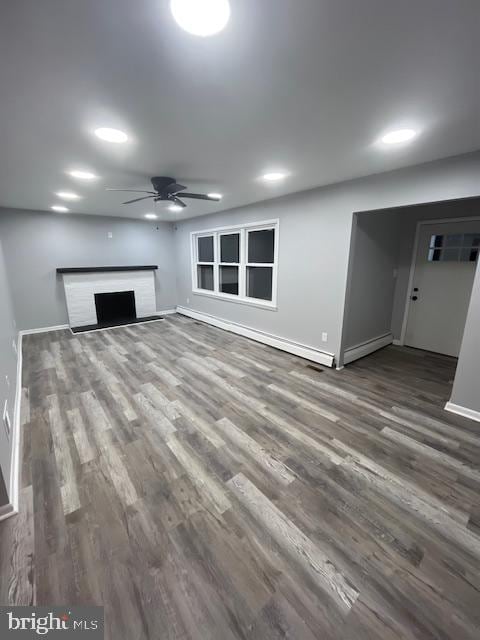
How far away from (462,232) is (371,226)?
4.84 ft

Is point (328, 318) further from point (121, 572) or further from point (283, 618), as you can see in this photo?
point (121, 572)

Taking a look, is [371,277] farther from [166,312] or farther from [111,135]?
[166,312]

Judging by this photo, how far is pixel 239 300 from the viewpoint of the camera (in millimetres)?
5012

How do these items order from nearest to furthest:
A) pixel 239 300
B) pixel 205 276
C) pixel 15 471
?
1. pixel 15 471
2. pixel 239 300
3. pixel 205 276

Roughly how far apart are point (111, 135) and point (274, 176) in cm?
170

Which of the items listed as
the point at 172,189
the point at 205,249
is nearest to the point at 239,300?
the point at 205,249

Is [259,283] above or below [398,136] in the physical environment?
below

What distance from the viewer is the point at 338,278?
3354 millimetres

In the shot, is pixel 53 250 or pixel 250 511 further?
pixel 53 250

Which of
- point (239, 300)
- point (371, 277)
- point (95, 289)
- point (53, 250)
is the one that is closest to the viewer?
point (371, 277)

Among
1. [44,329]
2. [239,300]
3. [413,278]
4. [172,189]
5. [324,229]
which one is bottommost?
[44,329]

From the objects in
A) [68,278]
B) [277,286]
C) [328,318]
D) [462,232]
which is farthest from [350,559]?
[68,278]

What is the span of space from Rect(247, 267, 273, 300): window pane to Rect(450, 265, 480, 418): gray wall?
8.89 feet

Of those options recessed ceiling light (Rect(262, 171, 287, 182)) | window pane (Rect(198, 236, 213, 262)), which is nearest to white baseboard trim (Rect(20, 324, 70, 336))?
window pane (Rect(198, 236, 213, 262))
